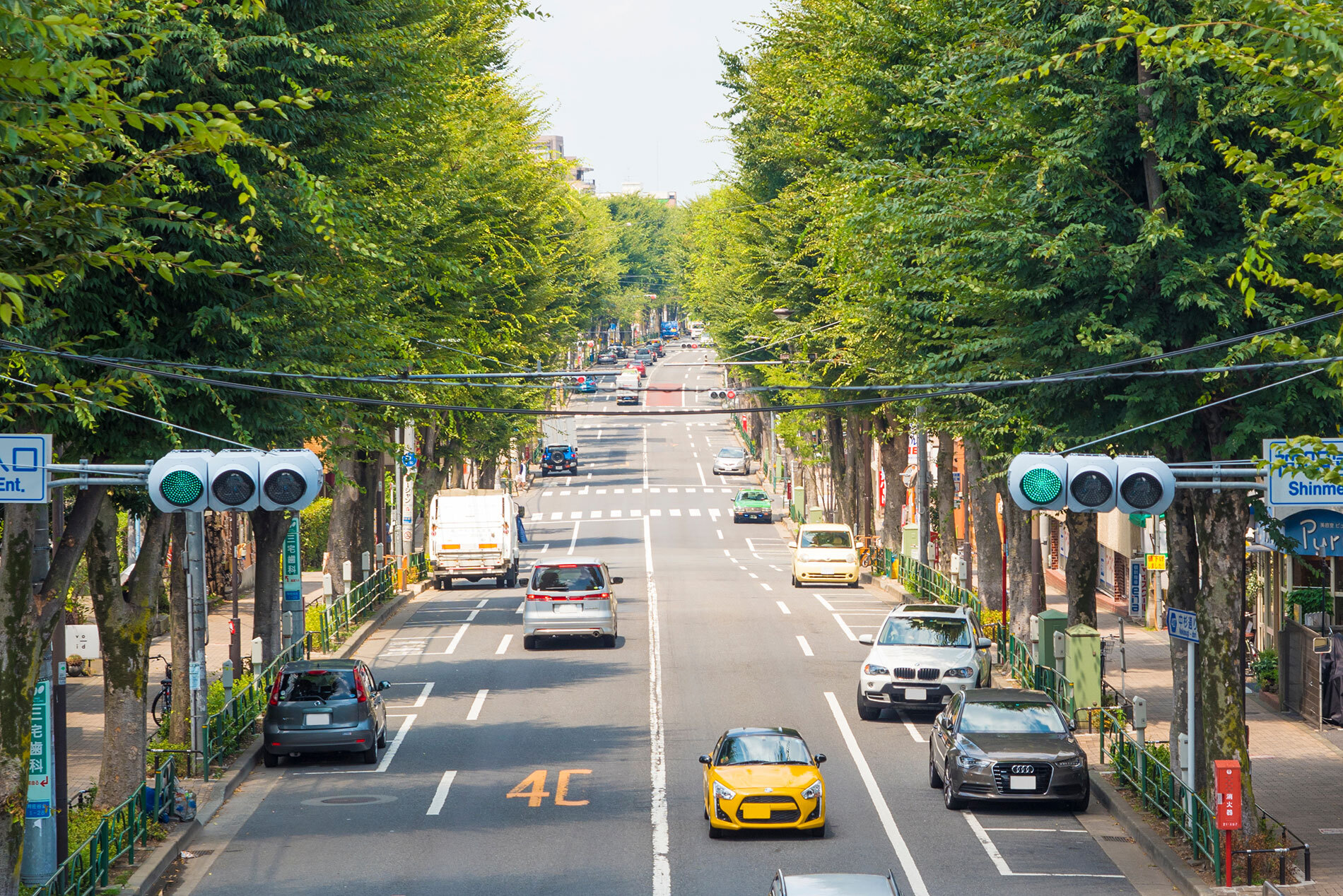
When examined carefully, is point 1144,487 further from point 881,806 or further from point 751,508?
point 751,508

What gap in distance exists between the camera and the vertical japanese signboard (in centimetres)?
1526

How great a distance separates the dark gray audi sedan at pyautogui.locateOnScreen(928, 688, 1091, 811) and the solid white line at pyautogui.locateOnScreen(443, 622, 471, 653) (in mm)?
18226

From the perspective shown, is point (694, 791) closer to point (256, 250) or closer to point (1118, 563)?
point (256, 250)

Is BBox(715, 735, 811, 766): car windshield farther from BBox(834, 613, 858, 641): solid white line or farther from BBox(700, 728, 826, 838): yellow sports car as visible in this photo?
BBox(834, 613, 858, 641): solid white line

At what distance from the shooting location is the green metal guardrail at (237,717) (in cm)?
2327

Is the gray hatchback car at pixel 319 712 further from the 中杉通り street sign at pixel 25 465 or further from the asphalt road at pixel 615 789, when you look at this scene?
the 中杉通り street sign at pixel 25 465

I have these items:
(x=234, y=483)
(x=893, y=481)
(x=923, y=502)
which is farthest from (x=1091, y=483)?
(x=893, y=481)

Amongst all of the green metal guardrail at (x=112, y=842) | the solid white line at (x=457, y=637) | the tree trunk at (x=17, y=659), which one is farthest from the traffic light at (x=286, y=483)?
the solid white line at (x=457, y=637)

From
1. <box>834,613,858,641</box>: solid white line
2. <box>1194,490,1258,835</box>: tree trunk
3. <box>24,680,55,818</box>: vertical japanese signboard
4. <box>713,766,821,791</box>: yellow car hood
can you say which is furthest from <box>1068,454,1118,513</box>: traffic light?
<box>834,613,858,641</box>: solid white line

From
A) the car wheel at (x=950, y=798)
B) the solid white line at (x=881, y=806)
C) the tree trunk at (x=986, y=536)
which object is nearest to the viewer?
the solid white line at (x=881, y=806)

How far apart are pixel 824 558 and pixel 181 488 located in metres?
39.2

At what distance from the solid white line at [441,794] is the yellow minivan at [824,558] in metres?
27.6

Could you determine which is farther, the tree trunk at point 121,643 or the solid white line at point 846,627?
the solid white line at point 846,627

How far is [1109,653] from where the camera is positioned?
121 feet
